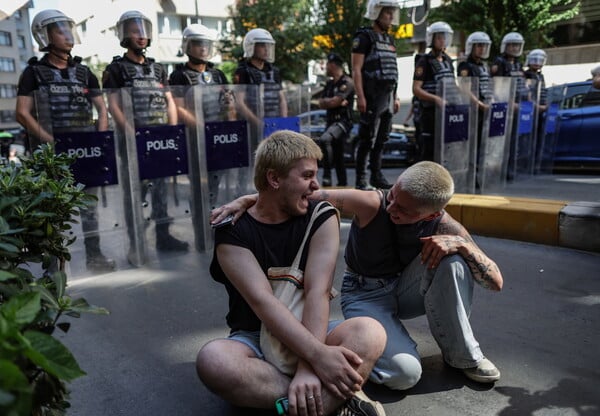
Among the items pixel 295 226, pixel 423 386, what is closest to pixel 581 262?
pixel 423 386

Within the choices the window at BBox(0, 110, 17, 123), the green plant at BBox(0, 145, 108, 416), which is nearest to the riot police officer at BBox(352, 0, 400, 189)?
the green plant at BBox(0, 145, 108, 416)

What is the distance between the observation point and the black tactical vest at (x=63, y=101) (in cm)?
406

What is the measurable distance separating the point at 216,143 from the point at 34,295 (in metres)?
3.97

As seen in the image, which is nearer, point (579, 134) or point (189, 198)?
point (189, 198)

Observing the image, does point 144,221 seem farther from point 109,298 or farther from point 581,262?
point 581,262

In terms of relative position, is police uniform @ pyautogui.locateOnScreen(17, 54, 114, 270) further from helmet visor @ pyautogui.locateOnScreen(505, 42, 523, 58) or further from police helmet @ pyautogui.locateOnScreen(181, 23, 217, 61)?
helmet visor @ pyautogui.locateOnScreen(505, 42, 523, 58)

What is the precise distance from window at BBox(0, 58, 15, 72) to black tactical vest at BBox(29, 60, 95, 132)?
193 ft

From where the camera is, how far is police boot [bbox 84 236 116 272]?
4402 millimetres

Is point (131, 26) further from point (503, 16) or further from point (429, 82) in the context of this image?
point (503, 16)

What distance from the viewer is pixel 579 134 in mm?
8836

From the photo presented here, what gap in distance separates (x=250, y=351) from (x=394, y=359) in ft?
2.25

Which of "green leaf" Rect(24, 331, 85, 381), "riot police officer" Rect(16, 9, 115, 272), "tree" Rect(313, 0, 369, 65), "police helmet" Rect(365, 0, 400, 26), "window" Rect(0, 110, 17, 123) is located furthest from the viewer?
"window" Rect(0, 110, 17, 123)

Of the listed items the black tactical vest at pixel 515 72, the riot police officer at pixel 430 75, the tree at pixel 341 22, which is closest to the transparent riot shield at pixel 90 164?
the riot police officer at pixel 430 75

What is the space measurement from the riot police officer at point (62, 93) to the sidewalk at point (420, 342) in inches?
17.1
